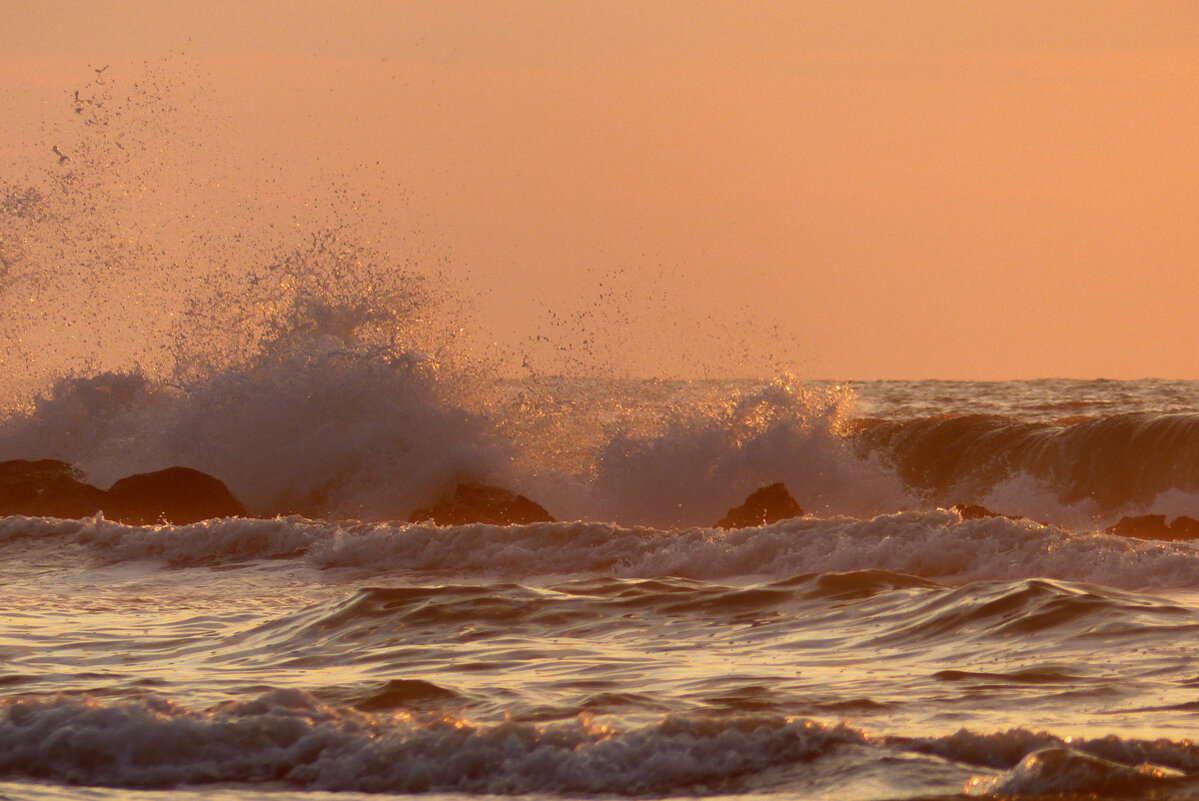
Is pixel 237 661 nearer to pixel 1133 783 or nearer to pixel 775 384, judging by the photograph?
pixel 1133 783

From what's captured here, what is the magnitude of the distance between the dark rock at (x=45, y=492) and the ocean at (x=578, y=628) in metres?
1.53

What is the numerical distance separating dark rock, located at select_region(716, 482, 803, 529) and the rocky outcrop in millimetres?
4650

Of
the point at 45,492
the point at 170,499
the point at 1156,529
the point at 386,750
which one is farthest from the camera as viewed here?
the point at 45,492

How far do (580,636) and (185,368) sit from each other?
1170 centimetres

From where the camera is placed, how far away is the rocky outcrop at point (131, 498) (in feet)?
45.6

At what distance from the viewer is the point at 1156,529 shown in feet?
43.4

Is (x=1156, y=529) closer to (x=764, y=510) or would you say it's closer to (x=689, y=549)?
(x=764, y=510)

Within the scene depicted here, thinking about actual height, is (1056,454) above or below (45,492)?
below

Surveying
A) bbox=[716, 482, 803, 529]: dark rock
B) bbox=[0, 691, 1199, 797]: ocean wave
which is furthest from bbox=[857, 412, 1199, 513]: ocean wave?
bbox=[0, 691, 1199, 797]: ocean wave

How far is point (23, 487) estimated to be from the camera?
1480 centimetres

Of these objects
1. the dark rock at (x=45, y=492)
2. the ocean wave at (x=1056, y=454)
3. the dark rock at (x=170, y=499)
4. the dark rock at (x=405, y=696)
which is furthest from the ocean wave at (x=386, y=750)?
the ocean wave at (x=1056, y=454)

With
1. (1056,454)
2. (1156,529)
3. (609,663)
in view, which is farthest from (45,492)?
(1056,454)

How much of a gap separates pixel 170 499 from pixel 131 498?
1.26 feet

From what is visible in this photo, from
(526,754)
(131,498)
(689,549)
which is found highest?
(131,498)
